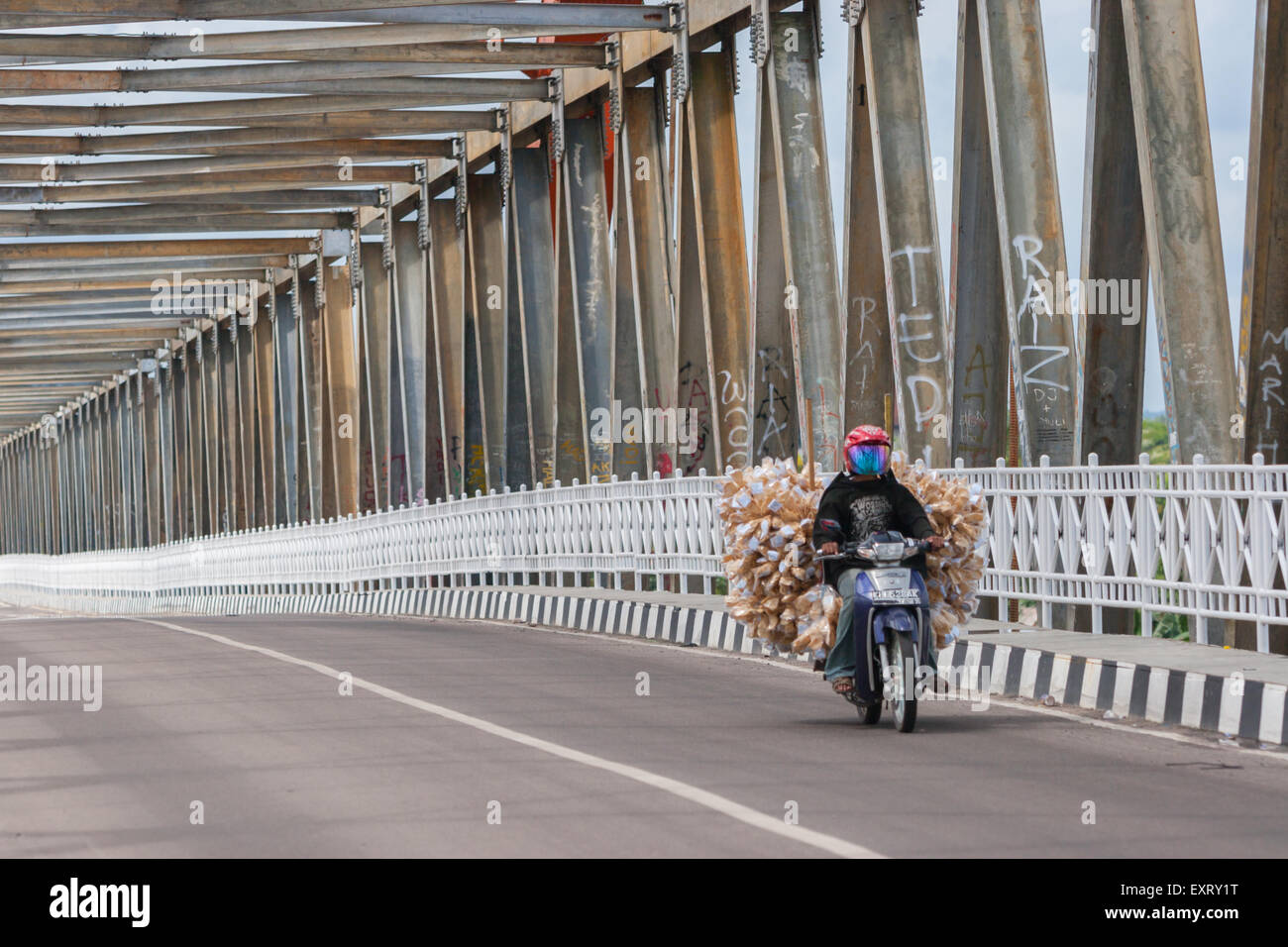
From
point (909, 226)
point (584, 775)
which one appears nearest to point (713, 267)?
point (909, 226)

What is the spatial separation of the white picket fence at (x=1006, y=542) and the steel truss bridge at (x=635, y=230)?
0.73 ft

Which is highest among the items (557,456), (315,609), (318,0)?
(318,0)

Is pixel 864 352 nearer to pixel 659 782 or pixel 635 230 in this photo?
pixel 635 230

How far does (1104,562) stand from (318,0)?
45.0 feet

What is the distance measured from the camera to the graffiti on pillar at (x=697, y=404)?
A: 26.4 metres

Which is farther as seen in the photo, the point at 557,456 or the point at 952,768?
the point at 557,456

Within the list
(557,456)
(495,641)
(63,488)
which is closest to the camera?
(495,641)

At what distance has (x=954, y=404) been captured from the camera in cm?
1994

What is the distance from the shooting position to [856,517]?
10688 millimetres

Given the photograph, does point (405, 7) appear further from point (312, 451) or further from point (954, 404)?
point (312, 451)

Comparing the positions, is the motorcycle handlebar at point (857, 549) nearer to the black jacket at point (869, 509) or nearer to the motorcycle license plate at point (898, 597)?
the black jacket at point (869, 509)

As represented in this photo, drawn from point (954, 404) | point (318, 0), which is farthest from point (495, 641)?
point (318, 0)

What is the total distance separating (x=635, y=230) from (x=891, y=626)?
1878 cm

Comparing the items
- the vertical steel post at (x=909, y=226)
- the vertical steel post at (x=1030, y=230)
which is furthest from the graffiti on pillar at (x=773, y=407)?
the vertical steel post at (x=1030, y=230)
